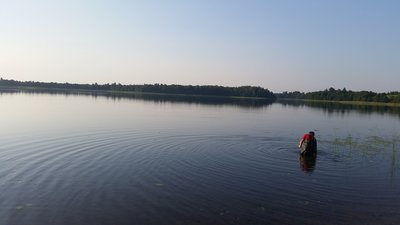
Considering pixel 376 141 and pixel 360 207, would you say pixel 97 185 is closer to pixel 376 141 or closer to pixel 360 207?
pixel 360 207

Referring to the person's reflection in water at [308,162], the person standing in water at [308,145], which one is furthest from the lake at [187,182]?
the person standing in water at [308,145]

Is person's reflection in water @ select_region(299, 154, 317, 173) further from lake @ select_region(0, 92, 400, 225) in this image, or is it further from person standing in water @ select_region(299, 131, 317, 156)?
person standing in water @ select_region(299, 131, 317, 156)

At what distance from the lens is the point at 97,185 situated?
1611 cm

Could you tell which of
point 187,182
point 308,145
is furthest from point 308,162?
point 187,182

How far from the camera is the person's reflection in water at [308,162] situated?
21.5 m

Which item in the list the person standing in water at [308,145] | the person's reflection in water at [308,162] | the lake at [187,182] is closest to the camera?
the lake at [187,182]

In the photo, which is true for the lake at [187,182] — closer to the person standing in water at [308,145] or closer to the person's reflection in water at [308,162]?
the person's reflection in water at [308,162]

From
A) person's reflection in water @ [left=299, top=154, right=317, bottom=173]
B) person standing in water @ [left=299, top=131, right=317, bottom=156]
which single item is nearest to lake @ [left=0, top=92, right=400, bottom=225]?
→ person's reflection in water @ [left=299, top=154, right=317, bottom=173]

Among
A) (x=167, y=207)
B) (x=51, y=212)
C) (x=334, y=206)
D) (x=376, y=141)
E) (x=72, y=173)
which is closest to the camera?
(x=51, y=212)

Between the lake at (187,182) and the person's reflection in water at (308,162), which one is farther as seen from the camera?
the person's reflection in water at (308,162)

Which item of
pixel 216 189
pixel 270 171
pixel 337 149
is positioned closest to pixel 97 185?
pixel 216 189

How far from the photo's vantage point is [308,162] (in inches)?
928

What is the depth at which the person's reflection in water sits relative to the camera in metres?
21.5

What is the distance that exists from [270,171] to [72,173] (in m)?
10.00
